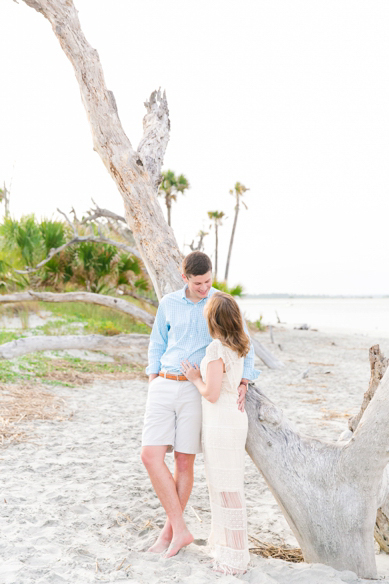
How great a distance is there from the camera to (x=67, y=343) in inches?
350

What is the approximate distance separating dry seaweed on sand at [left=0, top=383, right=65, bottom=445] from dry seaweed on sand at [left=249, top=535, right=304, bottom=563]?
294cm

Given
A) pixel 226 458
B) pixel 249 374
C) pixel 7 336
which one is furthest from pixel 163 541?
pixel 7 336

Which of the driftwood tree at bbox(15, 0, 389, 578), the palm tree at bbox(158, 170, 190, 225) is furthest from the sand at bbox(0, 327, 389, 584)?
the palm tree at bbox(158, 170, 190, 225)

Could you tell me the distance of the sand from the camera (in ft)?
8.50

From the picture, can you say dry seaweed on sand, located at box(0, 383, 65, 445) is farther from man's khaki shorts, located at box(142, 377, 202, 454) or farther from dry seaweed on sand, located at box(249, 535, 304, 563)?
dry seaweed on sand, located at box(249, 535, 304, 563)

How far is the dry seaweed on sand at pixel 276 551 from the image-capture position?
119 inches

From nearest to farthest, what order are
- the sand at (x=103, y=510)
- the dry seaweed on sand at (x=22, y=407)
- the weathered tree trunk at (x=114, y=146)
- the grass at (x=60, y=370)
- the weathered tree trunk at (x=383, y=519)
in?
the sand at (x=103, y=510), the weathered tree trunk at (x=383, y=519), the weathered tree trunk at (x=114, y=146), the dry seaweed on sand at (x=22, y=407), the grass at (x=60, y=370)

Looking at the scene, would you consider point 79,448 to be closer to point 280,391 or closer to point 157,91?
point 157,91

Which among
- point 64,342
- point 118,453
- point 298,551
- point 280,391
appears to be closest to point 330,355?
point 280,391

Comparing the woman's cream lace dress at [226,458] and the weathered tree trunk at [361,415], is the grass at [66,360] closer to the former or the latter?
the woman's cream lace dress at [226,458]

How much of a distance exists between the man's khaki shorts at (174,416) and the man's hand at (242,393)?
26cm

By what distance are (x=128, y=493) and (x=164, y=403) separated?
141 centimetres

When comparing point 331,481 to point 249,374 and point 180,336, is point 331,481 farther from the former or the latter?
point 180,336

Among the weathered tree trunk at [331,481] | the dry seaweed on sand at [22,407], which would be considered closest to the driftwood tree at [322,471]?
the weathered tree trunk at [331,481]
